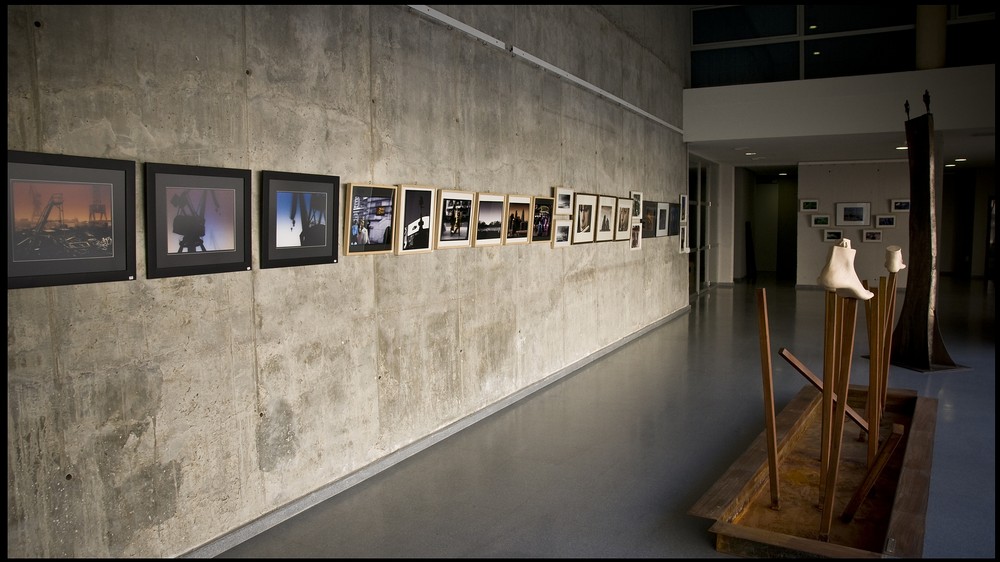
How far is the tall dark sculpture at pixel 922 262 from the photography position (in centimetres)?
980

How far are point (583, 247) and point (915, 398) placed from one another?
4.63 meters

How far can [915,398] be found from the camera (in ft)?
25.1

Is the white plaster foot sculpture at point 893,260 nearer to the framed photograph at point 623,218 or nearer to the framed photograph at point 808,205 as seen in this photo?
the framed photograph at point 623,218

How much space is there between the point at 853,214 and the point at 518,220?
54.0 ft

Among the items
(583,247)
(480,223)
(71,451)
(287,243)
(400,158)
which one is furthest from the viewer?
(583,247)

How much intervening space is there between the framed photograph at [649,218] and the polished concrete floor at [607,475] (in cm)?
361

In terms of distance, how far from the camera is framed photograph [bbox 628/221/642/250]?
12613 mm

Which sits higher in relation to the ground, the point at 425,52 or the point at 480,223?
the point at 425,52

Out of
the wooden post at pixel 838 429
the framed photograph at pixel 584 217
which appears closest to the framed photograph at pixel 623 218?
the framed photograph at pixel 584 217

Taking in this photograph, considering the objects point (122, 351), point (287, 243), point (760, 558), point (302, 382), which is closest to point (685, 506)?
point (760, 558)

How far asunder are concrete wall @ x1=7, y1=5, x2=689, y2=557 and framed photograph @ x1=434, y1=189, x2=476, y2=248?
0.42ft

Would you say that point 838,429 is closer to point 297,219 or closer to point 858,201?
point 297,219

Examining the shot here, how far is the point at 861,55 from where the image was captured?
15.1 meters

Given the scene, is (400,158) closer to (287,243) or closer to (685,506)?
(287,243)
